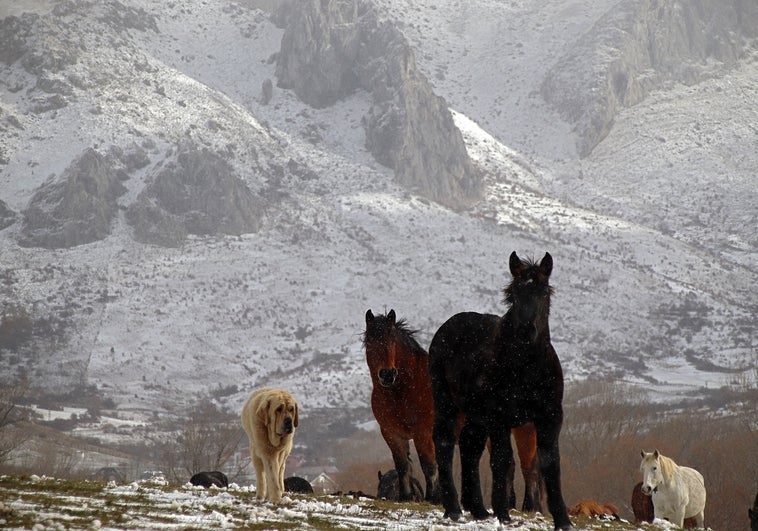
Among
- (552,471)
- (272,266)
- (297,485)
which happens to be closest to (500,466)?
(552,471)

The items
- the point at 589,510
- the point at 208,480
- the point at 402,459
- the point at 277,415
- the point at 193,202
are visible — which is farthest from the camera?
the point at 193,202

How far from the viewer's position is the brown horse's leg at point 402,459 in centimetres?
1877

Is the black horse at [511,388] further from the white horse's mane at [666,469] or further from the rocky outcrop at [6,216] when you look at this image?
the rocky outcrop at [6,216]

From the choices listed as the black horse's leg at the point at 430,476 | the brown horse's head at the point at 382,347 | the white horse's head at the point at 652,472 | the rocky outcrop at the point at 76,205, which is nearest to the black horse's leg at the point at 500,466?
the brown horse's head at the point at 382,347

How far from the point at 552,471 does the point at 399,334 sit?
241 inches

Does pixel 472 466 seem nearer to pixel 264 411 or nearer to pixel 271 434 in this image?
pixel 271 434

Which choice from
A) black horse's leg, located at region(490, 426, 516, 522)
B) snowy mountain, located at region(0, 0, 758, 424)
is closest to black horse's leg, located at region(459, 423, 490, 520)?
black horse's leg, located at region(490, 426, 516, 522)

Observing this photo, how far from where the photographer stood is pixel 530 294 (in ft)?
40.9

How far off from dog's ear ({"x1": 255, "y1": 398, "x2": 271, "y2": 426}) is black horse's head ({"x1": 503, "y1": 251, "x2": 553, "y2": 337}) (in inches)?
185

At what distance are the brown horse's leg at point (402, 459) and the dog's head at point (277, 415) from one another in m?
3.56

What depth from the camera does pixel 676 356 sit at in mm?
156125

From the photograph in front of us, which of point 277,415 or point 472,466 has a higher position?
point 277,415

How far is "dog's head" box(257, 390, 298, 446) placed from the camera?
1544 cm

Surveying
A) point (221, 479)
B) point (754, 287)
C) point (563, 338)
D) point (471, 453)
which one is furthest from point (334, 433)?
point (471, 453)
